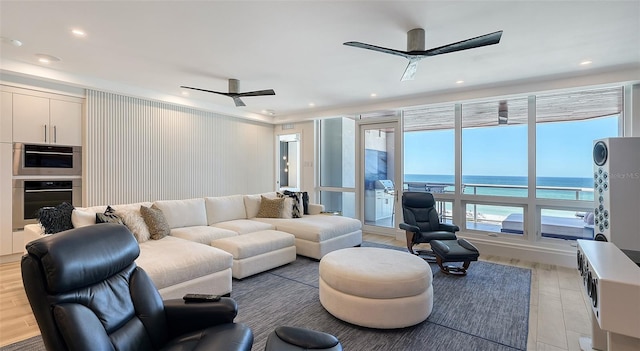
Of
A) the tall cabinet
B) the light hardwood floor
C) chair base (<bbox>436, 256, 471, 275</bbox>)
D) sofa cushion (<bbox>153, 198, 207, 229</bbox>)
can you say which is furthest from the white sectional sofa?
chair base (<bbox>436, 256, 471, 275</bbox>)

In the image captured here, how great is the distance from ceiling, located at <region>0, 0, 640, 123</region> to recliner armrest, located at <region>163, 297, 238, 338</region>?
225 cm

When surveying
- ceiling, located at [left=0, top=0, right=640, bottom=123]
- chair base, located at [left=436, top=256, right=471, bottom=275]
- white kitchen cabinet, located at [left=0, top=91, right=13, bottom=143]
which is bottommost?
chair base, located at [left=436, top=256, right=471, bottom=275]

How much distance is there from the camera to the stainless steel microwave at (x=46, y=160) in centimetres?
409

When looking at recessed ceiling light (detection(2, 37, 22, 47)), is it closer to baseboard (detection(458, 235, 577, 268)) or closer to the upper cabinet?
the upper cabinet

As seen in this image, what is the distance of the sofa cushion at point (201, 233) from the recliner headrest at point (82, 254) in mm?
1962

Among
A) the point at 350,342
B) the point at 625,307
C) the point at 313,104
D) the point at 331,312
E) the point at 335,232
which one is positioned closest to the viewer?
the point at 625,307

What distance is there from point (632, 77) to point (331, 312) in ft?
15.2

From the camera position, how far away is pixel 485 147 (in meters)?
5.13

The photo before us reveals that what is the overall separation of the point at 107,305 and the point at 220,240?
89.5 inches

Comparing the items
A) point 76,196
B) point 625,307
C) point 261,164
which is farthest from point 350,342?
point 261,164

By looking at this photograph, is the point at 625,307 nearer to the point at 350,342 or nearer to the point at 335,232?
the point at 350,342

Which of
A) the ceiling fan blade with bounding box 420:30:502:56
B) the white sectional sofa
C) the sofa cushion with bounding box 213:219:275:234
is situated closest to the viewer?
the ceiling fan blade with bounding box 420:30:502:56

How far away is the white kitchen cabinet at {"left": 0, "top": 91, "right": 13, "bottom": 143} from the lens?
12.8 feet

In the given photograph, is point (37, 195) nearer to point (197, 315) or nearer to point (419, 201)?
point (197, 315)
